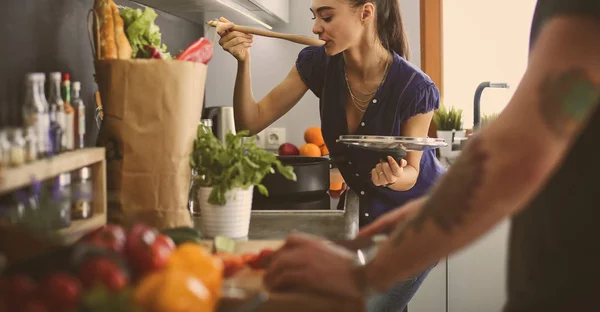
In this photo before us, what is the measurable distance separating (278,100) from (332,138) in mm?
238

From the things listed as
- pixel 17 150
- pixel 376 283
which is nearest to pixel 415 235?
pixel 376 283

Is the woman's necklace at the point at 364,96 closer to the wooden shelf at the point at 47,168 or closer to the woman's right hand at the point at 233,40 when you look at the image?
the woman's right hand at the point at 233,40

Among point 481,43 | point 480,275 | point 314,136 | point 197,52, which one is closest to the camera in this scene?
point 197,52

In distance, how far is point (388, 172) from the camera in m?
1.93

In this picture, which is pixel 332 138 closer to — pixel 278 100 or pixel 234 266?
pixel 278 100

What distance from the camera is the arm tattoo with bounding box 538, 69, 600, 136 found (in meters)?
0.76

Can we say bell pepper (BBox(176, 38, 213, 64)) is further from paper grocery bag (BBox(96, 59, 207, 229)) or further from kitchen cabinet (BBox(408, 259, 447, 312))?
kitchen cabinet (BBox(408, 259, 447, 312))

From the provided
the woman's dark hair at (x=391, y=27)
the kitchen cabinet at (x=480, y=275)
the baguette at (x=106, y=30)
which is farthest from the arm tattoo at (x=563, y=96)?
the kitchen cabinet at (x=480, y=275)

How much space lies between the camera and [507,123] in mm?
777

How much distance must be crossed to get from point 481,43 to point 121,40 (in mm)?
2646

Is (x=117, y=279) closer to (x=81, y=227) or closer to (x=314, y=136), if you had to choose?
(x=81, y=227)

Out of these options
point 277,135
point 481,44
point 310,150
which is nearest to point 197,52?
point 310,150

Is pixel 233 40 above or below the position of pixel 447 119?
above

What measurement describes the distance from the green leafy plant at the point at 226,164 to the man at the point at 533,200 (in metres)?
0.49
